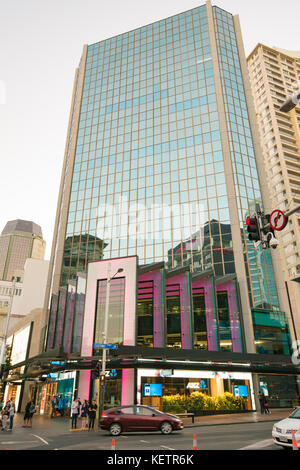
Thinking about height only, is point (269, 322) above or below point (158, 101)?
below

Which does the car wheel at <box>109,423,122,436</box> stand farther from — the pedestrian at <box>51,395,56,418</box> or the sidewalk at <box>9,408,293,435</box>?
the pedestrian at <box>51,395,56,418</box>

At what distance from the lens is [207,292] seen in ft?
127

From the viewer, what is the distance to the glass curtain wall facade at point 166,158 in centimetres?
4472

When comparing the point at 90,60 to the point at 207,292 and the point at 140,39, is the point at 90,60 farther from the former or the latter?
the point at 207,292

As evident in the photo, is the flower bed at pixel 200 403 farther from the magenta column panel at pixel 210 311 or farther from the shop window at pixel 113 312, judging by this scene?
the shop window at pixel 113 312

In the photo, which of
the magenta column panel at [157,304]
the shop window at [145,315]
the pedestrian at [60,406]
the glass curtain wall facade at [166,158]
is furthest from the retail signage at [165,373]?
the pedestrian at [60,406]

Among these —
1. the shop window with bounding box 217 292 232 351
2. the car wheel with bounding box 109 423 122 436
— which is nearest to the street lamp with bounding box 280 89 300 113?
the car wheel with bounding box 109 423 122 436

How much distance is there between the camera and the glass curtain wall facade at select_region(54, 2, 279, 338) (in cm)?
4472

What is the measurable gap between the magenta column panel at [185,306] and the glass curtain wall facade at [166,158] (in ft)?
5.55

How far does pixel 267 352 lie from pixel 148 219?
78.3ft

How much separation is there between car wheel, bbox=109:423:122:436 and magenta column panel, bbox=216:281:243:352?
22.1m

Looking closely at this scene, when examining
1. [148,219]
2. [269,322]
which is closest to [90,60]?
[148,219]

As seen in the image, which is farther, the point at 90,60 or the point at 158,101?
the point at 90,60

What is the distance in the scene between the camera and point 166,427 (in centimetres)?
1728
